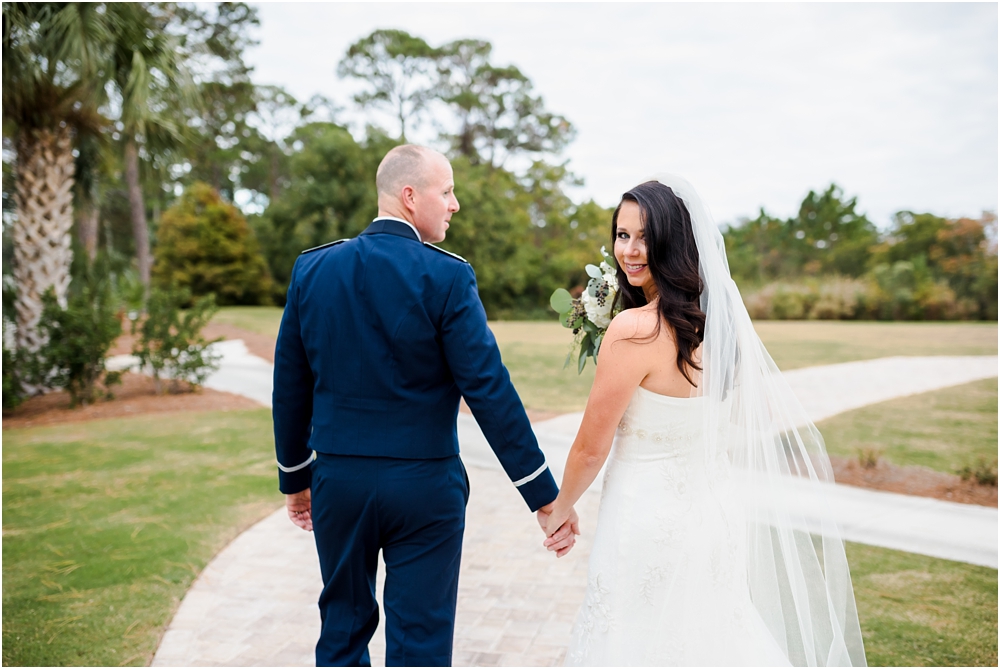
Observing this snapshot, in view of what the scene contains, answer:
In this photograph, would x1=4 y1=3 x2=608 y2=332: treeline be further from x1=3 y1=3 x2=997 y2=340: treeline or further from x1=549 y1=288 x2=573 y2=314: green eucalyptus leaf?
x1=549 y1=288 x2=573 y2=314: green eucalyptus leaf

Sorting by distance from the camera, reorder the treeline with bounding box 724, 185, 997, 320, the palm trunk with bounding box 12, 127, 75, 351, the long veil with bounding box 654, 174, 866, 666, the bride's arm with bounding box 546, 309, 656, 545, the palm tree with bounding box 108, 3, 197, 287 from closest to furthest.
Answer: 1. the bride's arm with bounding box 546, 309, 656, 545
2. the long veil with bounding box 654, 174, 866, 666
3. the palm tree with bounding box 108, 3, 197, 287
4. the palm trunk with bounding box 12, 127, 75, 351
5. the treeline with bounding box 724, 185, 997, 320

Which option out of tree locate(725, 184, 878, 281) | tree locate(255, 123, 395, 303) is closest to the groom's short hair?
tree locate(255, 123, 395, 303)

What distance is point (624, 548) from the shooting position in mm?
2283

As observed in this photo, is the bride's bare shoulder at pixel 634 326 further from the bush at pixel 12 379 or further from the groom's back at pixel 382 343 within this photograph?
the bush at pixel 12 379

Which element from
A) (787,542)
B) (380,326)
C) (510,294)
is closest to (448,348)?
(380,326)

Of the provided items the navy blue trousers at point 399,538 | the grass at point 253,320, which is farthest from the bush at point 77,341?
the navy blue trousers at point 399,538

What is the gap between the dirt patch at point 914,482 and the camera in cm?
578

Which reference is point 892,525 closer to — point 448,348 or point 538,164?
point 448,348

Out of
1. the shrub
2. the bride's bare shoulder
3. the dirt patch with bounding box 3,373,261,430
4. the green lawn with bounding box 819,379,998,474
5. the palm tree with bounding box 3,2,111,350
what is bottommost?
the dirt patch with bounding box 3,373,261,430

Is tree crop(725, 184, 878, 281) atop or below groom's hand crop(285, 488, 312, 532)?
atop

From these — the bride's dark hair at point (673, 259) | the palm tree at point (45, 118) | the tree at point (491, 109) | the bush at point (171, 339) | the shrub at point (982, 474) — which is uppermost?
the tree at point (491, 109)

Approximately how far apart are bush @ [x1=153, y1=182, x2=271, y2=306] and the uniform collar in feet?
92.0

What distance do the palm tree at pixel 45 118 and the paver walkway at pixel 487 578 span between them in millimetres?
7016

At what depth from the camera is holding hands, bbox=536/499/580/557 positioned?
2.46 meters
